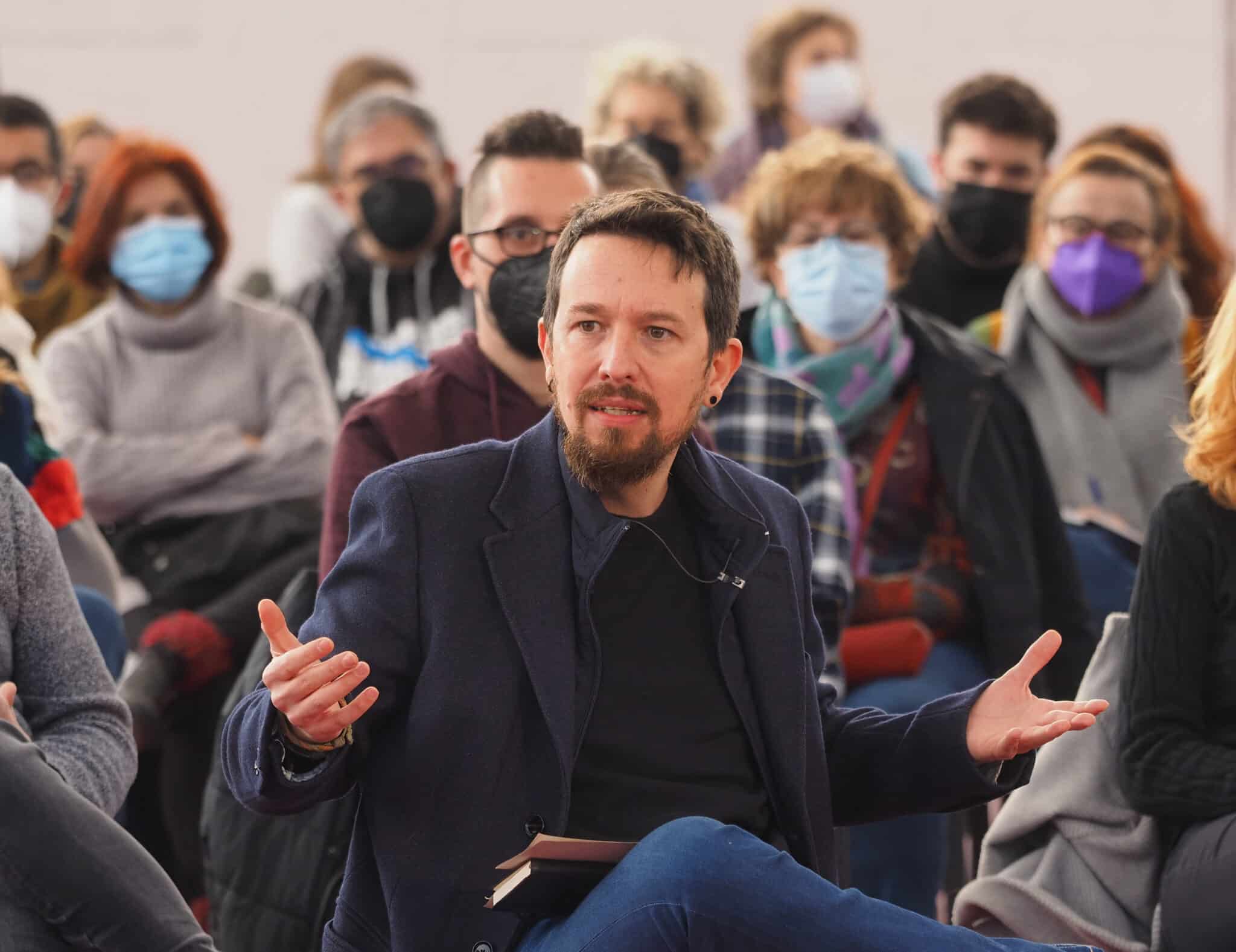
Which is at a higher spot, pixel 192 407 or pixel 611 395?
pixel 611 395

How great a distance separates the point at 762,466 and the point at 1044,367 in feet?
3.39

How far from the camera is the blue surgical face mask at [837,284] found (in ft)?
12.8

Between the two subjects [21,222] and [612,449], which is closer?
[612,449]

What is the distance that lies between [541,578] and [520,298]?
3.35 feet

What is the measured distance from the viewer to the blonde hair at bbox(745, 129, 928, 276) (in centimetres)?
397

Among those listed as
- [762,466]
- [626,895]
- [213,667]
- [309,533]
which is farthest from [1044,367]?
[626,895]

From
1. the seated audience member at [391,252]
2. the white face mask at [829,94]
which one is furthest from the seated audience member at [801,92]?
the seated audience member at [391,252]

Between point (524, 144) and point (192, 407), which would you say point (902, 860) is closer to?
point (524, 144)

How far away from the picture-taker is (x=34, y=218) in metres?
4.74

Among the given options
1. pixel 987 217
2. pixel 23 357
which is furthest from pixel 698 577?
pixel 987 217

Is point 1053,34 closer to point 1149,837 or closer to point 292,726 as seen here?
point 1149,837

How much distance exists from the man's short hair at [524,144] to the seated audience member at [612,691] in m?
Answer: 0.94

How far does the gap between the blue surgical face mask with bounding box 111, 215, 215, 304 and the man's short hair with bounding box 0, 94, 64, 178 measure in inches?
27.8

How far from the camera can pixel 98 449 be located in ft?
13.2
